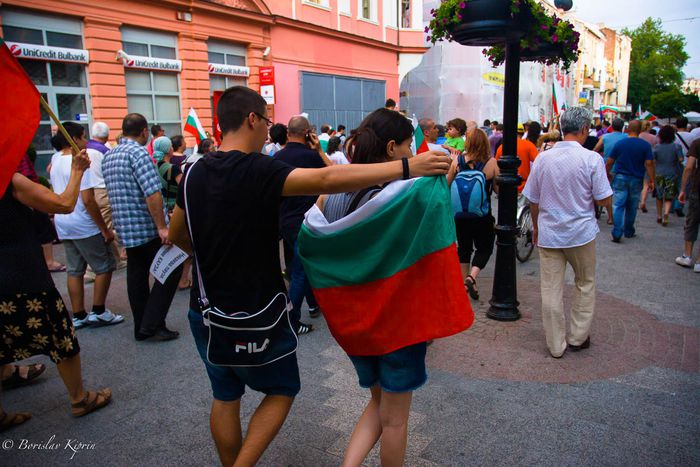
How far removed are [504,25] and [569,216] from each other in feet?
5.78

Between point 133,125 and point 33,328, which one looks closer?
point 33,328

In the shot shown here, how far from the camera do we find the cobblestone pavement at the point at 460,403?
3059 millimetres

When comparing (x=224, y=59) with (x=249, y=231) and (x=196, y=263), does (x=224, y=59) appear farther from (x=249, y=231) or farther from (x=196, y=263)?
(x=249, y=231)

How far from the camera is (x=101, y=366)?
4398 mm

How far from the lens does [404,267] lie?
2273 mm

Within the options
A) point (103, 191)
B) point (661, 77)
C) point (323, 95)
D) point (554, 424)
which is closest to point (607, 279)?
point (554, 424)

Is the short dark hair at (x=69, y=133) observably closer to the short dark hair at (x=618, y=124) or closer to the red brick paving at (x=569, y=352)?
the red brick paving at (x=569, y=352)

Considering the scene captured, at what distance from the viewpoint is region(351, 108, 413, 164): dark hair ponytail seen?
7.96 feet

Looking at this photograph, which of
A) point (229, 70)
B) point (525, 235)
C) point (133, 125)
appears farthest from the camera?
point (229, 70)

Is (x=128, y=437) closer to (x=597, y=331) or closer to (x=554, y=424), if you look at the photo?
(x=554, y=424)

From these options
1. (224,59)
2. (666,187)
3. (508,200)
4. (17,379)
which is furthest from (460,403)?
(224,59)

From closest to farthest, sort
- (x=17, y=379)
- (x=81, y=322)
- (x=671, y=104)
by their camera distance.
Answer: (x=17, y=379), (x=81, y=322), (x=671, y=104)

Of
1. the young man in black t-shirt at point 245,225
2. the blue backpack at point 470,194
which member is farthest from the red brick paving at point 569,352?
the young man in black t-shirt at point 245,225

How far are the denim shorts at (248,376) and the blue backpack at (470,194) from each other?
11.4 ft
